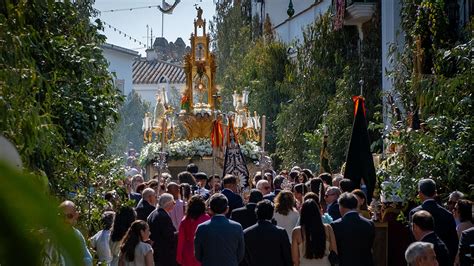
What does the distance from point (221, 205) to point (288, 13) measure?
35.5 metres

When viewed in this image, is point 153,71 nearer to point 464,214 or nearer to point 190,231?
point 190,231

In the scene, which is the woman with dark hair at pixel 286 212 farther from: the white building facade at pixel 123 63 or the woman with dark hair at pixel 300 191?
the white building facade at pixel 123 63

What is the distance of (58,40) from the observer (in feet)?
36.0

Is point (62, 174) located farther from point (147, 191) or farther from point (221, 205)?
point (147, 191)

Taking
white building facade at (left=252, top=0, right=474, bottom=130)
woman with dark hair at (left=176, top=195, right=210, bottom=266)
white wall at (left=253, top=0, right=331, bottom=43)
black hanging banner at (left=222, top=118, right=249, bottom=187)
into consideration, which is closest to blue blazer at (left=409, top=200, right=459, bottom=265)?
woman with dark hair at (left=176, top=195, right=210, bottom=266)

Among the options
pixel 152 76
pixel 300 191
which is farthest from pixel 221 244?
pixel 152 76

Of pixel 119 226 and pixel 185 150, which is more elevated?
pixel 185 150

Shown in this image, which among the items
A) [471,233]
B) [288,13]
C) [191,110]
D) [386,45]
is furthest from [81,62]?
[288,13]

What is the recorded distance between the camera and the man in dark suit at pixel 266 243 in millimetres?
10469

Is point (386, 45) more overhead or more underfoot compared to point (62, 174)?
more overhead

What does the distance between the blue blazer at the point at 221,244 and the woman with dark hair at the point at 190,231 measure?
4.58 feet

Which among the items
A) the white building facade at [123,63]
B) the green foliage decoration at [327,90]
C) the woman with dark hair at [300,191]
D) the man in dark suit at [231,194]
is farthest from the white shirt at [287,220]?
the white building facade at [123,63]

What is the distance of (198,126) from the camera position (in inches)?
1375

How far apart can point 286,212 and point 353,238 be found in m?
1.69
